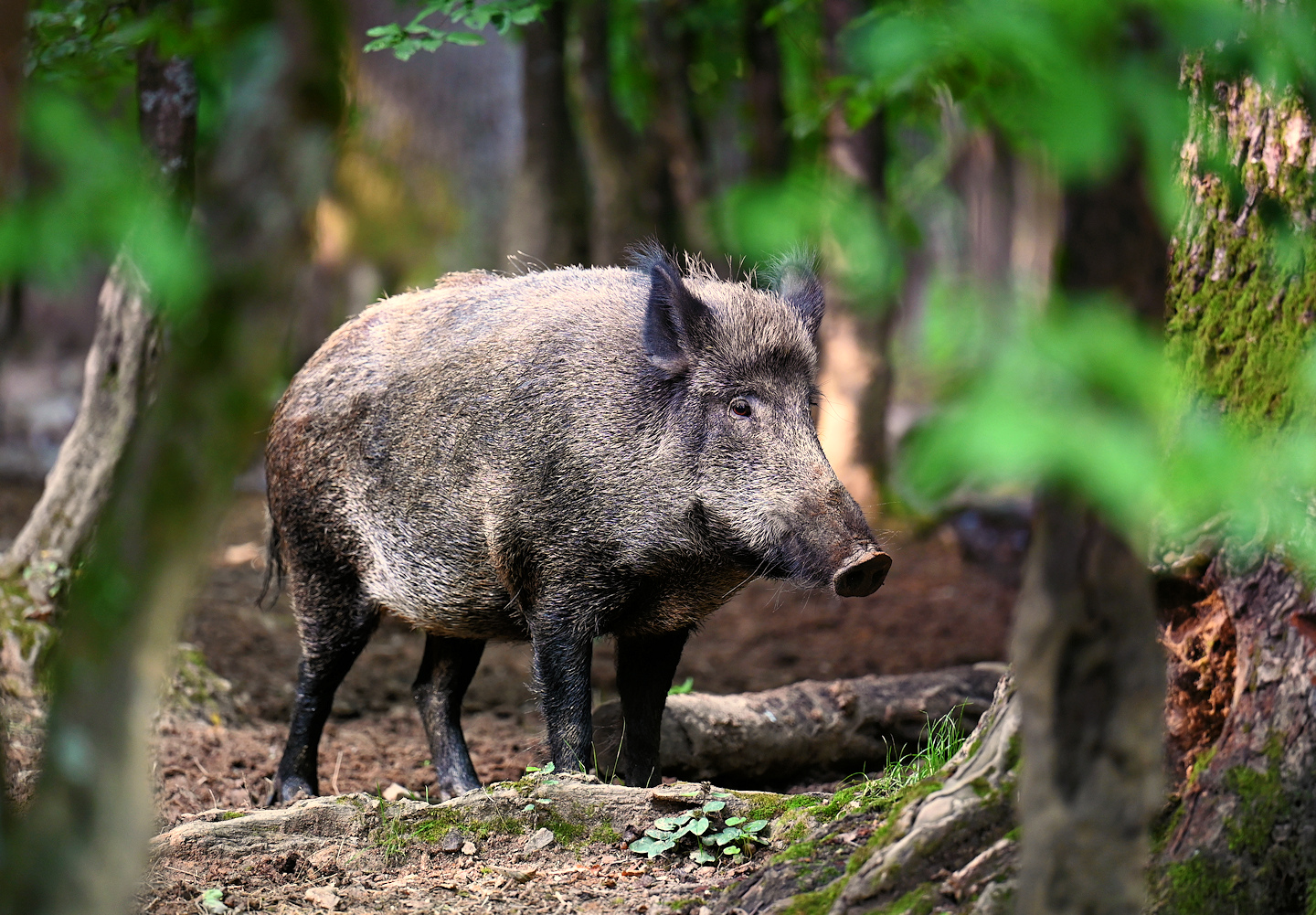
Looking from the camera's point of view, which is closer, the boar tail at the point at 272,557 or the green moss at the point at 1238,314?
the green moss at the point at 1238,314

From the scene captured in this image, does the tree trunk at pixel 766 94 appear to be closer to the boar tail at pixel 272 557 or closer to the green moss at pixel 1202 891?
the boar tail at pixel 272 557

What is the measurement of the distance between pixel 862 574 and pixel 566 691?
1119mm

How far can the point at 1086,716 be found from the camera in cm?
195

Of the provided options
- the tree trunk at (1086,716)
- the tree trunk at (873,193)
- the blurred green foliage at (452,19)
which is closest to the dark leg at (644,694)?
the blurred green foliage at (452,19)

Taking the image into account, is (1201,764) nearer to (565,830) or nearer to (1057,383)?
(565,830)

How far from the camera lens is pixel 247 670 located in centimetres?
655

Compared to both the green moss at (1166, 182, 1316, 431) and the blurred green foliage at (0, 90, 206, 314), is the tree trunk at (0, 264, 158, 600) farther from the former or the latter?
the green moss at (1166, 182, 1316, 431)

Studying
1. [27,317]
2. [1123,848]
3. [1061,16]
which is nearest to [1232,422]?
[1123,848]

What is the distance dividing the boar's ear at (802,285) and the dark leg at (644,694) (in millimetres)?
1304

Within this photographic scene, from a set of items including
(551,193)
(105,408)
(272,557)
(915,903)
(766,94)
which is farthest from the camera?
(766,94)

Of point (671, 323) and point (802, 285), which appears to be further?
point (802, 285)

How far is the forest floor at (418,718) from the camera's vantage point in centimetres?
324

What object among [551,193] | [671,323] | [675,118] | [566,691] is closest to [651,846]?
[566,691]

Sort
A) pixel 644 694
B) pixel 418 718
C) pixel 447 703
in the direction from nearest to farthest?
pixel 644 694
pixel 447 703
pixel 418 718
